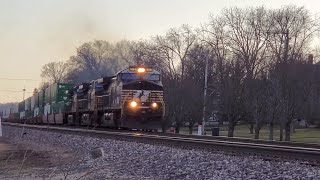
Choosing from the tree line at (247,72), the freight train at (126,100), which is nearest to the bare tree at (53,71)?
Result: the tree line at (247,72)

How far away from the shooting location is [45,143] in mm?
29594

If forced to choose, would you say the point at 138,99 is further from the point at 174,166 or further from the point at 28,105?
the point at 28,105

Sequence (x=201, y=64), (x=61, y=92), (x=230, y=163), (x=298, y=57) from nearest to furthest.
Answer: (x=230, y=163) < (x=298, y=57) < (x=61, y=92) < (x=201, y=64)

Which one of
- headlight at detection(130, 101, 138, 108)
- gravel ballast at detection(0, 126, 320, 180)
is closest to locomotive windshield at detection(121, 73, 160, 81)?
headlight at detection(130, 101, 138, 108)

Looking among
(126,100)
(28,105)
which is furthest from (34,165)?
(28,105)

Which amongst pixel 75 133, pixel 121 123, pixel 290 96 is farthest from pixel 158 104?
pixel 290 96

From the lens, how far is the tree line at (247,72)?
3844 centimetres

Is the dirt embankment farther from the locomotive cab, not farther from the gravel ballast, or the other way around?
the locomotive cab

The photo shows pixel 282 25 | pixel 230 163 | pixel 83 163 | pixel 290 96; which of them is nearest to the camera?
pixel 230 163

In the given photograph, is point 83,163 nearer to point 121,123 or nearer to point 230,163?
point 230,163

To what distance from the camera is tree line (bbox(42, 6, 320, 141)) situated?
38.4 metres

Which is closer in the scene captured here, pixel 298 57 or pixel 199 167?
pixel 199 167

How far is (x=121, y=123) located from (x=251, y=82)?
1800 cm

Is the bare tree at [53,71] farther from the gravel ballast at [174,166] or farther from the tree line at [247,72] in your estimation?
the gravel ballast at [174,166]
